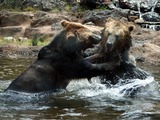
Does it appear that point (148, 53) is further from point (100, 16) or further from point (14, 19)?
point (14, 19)

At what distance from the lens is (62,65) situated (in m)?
7.32

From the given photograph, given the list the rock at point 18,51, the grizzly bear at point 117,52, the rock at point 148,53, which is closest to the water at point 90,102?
the grizzly bear at point 117,52

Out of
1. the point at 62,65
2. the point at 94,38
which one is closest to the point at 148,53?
the point at 94,38

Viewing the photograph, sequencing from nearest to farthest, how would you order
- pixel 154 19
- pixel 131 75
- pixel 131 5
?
pixel 131 75 < pixel 154 19 < pixel 131 5

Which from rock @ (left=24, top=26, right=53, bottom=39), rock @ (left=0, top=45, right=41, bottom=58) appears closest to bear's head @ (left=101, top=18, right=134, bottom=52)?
rock @ (left=0, top=45, right=41, bottom=58)

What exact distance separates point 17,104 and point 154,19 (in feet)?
55.5

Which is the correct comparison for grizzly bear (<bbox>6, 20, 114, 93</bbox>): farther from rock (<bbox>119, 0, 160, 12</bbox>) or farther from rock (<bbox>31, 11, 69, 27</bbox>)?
rock (<bbox>119, 0, 160, 12</bbox>)

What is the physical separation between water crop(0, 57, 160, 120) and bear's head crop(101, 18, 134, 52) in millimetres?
648

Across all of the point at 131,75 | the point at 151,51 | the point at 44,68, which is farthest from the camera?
the point at 151,51

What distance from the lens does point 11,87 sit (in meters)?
7.05

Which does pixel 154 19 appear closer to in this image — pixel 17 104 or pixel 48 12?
pixel 48 12

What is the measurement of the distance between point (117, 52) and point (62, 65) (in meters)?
Result: 1.04

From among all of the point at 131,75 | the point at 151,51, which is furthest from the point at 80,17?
the point at 131,75

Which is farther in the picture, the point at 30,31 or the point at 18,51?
the point at 30,31
